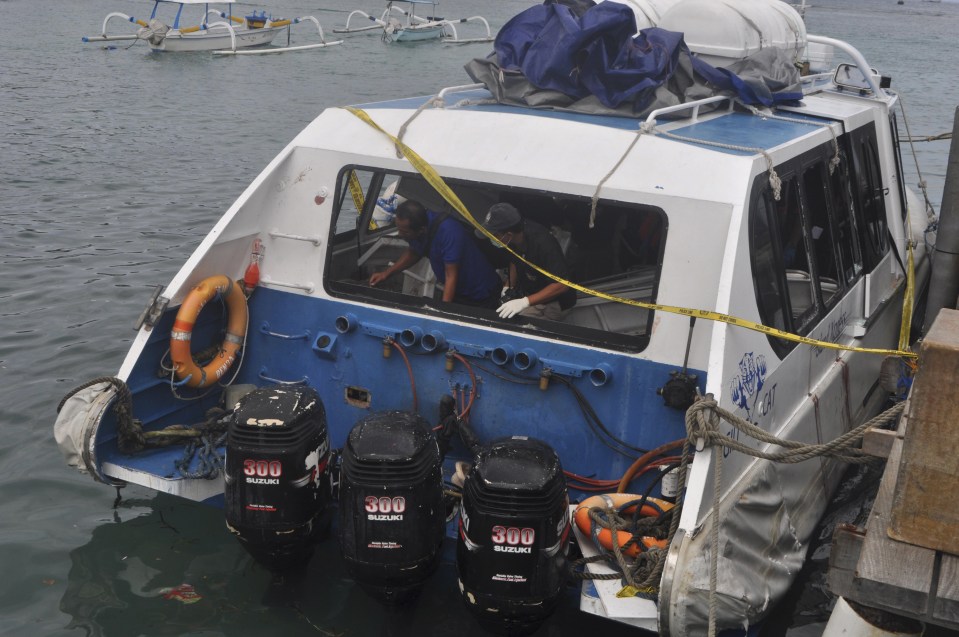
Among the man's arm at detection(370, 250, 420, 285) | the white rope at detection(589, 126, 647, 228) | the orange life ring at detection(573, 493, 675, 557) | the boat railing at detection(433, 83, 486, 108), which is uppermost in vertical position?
the boat railing at detection(433, 83, 486, 108)

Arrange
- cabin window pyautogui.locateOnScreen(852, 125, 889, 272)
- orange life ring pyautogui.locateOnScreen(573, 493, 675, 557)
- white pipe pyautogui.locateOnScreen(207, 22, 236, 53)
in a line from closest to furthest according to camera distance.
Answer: orange life ring pyautogui.locateOnScreen(573, 493, 675, 557), cabin window pyautogui.locateOnScreen(852, 125, 889, 272), white pipe pyautogui.locateOnScreen(207, 22, 236, 53)

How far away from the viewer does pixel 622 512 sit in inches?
187

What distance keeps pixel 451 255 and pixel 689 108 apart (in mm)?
1714

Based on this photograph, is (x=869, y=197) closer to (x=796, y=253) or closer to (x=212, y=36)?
(x=796, y=253)

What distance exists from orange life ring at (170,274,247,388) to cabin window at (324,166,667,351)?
0.55 m

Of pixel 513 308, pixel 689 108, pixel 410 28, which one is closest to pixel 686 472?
pixel 513 308

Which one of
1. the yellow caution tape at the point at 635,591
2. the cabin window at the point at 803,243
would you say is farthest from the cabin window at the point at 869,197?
the yellow caution tape at the point at 635,591

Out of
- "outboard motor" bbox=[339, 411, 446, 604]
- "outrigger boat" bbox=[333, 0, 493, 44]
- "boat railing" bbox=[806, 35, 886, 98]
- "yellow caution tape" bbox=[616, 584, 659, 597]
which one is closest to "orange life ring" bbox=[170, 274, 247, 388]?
"outboard motor" bbox=[339, 411, 446, 604]

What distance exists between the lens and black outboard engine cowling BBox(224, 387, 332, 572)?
4.63m

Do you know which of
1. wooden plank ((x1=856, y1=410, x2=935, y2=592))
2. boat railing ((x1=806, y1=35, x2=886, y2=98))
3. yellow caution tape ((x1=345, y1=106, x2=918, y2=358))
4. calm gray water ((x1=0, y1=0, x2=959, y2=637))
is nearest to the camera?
wooden plank ((x1=856, y1=410, x2=935, y2=592))

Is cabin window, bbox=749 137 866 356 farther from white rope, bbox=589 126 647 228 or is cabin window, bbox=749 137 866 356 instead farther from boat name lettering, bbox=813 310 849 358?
white rope, bbox=589 126 647 228

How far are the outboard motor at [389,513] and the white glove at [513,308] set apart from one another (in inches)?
42.7

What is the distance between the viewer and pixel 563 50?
623cm

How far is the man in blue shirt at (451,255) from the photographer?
5867 mm
